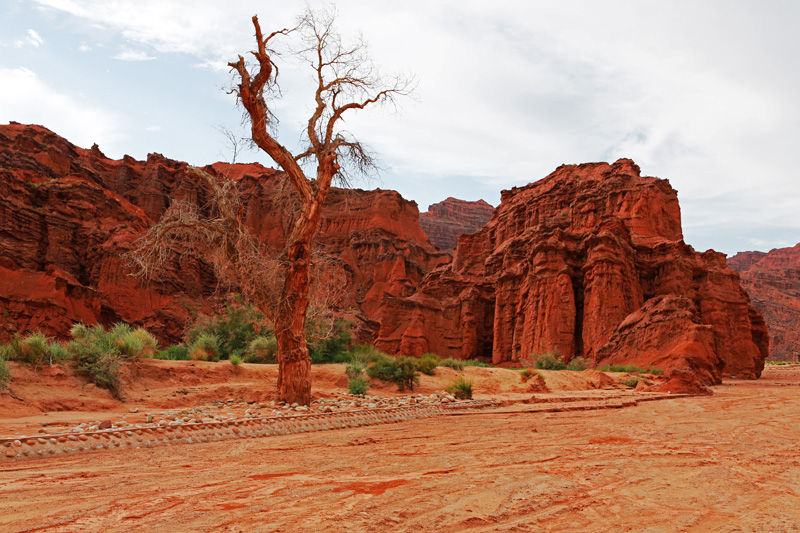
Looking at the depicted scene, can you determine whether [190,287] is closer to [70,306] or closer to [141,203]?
[70,306]

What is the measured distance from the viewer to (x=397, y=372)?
13508mm

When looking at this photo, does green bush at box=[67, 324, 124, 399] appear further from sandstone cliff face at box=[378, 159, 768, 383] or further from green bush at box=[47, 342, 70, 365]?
sandstone cliff face at box=[378, 159, 768, 383]

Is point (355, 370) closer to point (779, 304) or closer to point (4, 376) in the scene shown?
point (4, 376)

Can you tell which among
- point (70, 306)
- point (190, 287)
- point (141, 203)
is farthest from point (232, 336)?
point (141, 203)

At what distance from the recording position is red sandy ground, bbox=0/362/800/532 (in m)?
2.86

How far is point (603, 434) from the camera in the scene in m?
6.40

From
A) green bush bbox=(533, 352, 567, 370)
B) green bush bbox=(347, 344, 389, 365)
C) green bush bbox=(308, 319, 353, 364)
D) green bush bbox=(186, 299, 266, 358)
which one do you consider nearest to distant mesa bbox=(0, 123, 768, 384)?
green bush bbox=(533, 352, 567, 370)

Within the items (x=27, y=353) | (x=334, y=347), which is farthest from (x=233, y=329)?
(x=27, y=353)

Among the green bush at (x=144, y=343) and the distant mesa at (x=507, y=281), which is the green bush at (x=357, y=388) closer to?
the distant mesa at (x=507, y=281)

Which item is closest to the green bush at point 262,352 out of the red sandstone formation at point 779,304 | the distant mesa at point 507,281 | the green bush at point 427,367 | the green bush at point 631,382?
the distant mesa at point 507,281

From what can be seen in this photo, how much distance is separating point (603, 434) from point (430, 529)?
14.6 feet

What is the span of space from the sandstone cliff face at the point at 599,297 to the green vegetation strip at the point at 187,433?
13.0 metres

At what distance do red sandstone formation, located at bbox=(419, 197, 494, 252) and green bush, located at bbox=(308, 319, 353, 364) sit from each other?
111 meters

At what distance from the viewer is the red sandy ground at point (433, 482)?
9.39 ft
